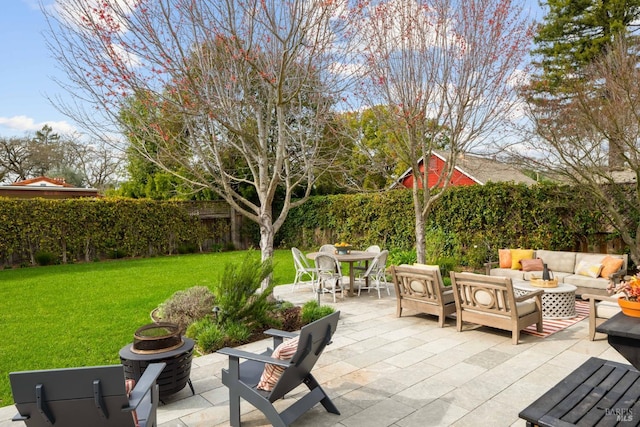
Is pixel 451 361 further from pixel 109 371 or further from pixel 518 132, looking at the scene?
pixel 518 132

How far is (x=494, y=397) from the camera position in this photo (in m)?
3.40

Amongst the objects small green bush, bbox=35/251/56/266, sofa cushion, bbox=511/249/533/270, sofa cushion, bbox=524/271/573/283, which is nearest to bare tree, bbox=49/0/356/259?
sofa cushion, bbox=524/271/573/283

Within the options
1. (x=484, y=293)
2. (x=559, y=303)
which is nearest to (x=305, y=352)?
(x=484, y=293)

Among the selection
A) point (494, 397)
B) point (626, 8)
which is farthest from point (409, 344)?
point (626, 8)

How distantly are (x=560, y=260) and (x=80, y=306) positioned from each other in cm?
895

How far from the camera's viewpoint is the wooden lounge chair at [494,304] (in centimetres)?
480

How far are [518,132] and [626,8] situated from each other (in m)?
8.15

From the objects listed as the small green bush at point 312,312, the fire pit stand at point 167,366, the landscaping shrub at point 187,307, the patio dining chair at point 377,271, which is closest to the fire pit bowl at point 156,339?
the fire pit stand at point 167,366

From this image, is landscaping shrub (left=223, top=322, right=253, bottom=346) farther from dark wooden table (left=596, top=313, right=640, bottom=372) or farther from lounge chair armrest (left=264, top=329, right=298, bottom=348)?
dark wooden table (left=596, top=313, right=640, bottom=372)

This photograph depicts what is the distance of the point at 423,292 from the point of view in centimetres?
579

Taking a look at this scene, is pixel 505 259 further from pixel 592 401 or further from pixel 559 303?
pixel 592 401

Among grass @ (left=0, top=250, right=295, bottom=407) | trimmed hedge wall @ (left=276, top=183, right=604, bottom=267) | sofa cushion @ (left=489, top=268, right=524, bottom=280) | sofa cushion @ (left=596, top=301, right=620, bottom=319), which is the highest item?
trimmed hedge wall @ (left=276, top=183, right=604, bottom=267)

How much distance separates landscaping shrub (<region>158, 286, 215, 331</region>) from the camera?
5465 mm

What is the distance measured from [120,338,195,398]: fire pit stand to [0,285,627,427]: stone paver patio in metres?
0.20
